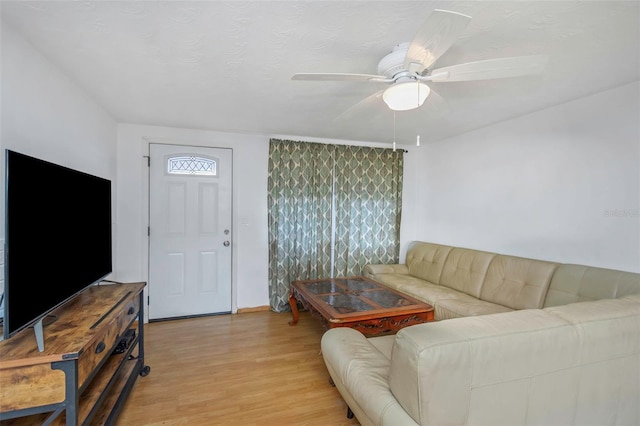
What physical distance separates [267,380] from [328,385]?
47cm

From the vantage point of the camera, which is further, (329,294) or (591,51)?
(329,294)

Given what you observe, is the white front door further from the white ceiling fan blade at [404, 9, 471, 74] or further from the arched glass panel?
the white ceiling fan blade at [404, 9, 471, 74]

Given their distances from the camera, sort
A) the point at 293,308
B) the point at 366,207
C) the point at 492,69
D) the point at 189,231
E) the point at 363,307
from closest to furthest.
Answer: the point at 492,69, the point at 363,307, the point at 293,308, the point at 189,231, the point at 366,207

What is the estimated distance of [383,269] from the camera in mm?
3781

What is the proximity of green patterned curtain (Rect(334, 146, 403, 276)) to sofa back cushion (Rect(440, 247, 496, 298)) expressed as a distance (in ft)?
3.00

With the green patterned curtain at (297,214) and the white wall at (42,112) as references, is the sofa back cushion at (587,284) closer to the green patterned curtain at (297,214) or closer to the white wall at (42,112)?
the green patterned curtain at (297,214)

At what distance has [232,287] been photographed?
3574mm

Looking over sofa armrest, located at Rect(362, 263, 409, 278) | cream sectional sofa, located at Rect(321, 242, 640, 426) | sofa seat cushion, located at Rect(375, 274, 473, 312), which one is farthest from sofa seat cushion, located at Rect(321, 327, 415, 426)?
sofa armrest, located at Rect(362, 263, 409, 278)

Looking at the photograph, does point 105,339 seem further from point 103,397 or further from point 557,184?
point 557,184

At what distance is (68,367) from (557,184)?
11.7 feet

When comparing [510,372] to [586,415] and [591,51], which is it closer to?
[586,415]

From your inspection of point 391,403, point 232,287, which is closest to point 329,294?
point 232,287

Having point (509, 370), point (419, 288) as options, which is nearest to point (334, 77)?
point (509, 370)

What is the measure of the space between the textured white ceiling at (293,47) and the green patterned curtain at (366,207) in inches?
52.1
